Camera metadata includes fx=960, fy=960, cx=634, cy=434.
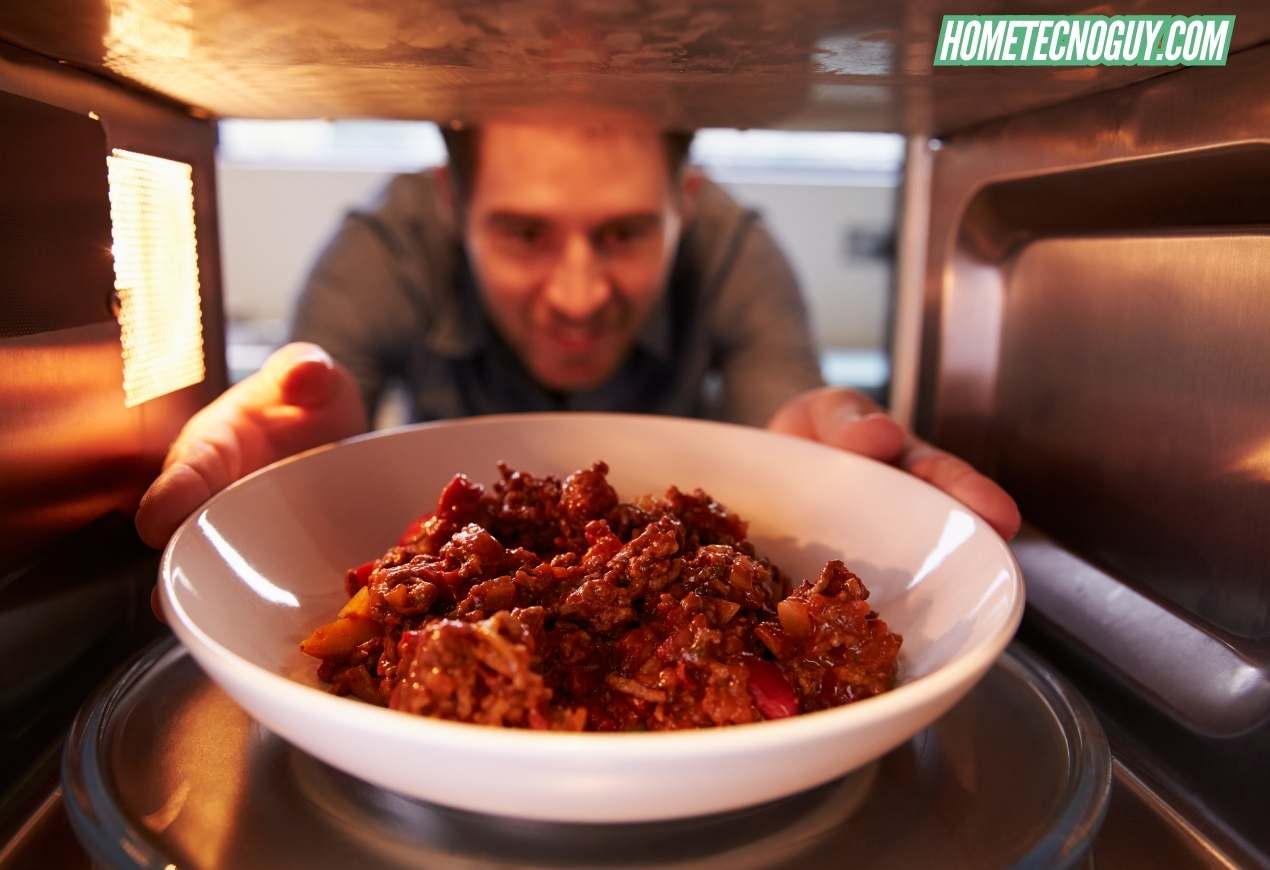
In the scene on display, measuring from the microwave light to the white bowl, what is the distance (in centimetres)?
Result: 15

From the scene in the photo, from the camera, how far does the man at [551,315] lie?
3.17ft

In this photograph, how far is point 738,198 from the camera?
3410mm

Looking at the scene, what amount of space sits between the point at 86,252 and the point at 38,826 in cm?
40

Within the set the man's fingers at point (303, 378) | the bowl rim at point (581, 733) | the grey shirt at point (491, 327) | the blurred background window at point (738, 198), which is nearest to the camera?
the bowl rim at point (581, 733)

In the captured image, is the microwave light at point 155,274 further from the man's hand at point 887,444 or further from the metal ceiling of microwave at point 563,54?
the man's hand at point 887,444

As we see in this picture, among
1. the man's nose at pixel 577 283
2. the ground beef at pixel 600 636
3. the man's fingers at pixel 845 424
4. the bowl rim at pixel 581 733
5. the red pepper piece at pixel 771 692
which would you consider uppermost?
the man's nose at pixel 577 283

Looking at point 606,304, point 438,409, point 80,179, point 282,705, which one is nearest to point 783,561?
point 282,705

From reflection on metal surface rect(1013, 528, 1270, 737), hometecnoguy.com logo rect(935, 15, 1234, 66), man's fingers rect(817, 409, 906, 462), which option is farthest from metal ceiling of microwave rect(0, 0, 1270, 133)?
reflection on metal surface rect(1013, 528, 1270, 737)

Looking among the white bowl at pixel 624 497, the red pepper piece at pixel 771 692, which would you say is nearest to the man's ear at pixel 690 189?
the white bowl at pixel 624 497

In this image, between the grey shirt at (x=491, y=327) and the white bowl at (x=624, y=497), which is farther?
the grey shirt at (x=491, y=327)

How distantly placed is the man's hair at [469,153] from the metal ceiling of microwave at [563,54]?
27.0 inches

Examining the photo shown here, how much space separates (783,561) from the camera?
921 mm

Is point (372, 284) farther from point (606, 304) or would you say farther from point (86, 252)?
point (86, 252)

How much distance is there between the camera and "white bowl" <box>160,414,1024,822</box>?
1.45 ft
